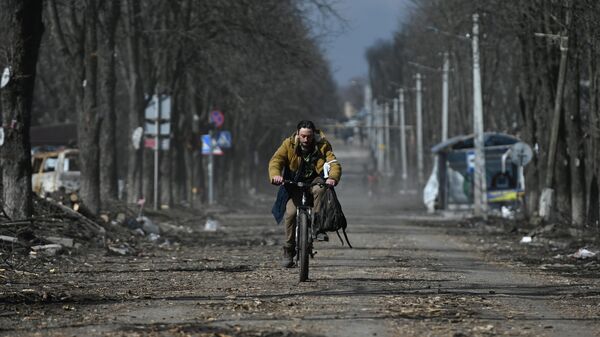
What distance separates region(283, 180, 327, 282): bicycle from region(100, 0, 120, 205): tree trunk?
1879cm

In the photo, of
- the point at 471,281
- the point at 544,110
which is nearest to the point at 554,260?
the point at 471,281

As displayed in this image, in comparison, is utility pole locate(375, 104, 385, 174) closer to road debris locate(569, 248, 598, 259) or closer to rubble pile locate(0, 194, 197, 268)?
rubble pile locate(0, 194, 197, 268)

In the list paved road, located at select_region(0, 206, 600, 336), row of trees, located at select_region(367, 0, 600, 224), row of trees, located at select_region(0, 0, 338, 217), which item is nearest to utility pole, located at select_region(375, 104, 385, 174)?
row of trees, located at select_region(0, 0, 338, 217)

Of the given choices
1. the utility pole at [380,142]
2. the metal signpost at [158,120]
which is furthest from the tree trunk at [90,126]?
the utility pole at [380,142]

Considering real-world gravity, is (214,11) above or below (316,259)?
above

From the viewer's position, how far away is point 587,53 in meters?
33.4

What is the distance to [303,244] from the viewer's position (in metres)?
15.1

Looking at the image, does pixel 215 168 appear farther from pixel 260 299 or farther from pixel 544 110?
pixel 260 299

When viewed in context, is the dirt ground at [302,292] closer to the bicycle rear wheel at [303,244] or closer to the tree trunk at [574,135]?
the bicycle rear wheel at [303,244]

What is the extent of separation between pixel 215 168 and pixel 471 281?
5664 cm

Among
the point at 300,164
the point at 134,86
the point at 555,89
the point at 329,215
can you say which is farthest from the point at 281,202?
the point at 134,86

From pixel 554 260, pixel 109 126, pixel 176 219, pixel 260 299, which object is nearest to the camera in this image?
pixel 260 299

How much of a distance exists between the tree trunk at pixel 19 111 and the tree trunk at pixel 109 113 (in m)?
11.1

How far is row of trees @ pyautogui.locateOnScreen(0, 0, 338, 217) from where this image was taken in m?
25.6
